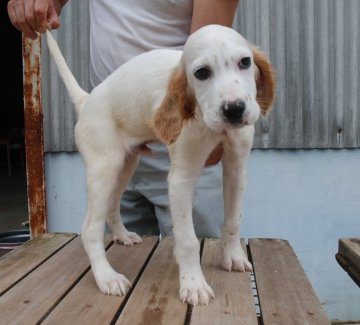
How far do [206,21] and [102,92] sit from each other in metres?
0.46

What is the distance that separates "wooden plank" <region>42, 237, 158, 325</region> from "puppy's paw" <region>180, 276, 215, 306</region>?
198mm

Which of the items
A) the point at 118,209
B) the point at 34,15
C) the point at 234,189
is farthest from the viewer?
the point at 118,209

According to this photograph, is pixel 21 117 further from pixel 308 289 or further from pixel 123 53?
pixel 308 289

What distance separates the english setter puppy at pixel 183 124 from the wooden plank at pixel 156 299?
6 cm

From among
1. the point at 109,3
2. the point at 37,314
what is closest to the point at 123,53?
the point at 109,3

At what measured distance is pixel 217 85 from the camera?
1523 millimetres

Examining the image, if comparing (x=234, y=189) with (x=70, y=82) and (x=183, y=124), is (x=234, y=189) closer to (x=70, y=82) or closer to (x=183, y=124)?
(x=183, y=124)

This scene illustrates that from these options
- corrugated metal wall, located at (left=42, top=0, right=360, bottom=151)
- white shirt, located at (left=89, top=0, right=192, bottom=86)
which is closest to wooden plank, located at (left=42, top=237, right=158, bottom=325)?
white shirt, located at (left=89, top=0, right=192, bottom=86)

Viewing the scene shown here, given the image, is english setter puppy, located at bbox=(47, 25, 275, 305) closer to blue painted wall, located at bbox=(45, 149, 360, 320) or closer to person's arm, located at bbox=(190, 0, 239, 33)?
person's arm, located at bbox=(190, 0, 239, 33)

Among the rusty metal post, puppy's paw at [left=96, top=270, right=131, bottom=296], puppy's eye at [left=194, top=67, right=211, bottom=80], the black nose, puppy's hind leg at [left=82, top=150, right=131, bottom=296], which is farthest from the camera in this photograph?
the rusty metal post

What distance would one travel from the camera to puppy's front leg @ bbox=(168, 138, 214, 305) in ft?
5.80

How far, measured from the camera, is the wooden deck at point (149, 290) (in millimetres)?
1619

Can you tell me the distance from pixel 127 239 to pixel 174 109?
944 millimetres

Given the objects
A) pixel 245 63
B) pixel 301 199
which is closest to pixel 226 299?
pixel 245 63
